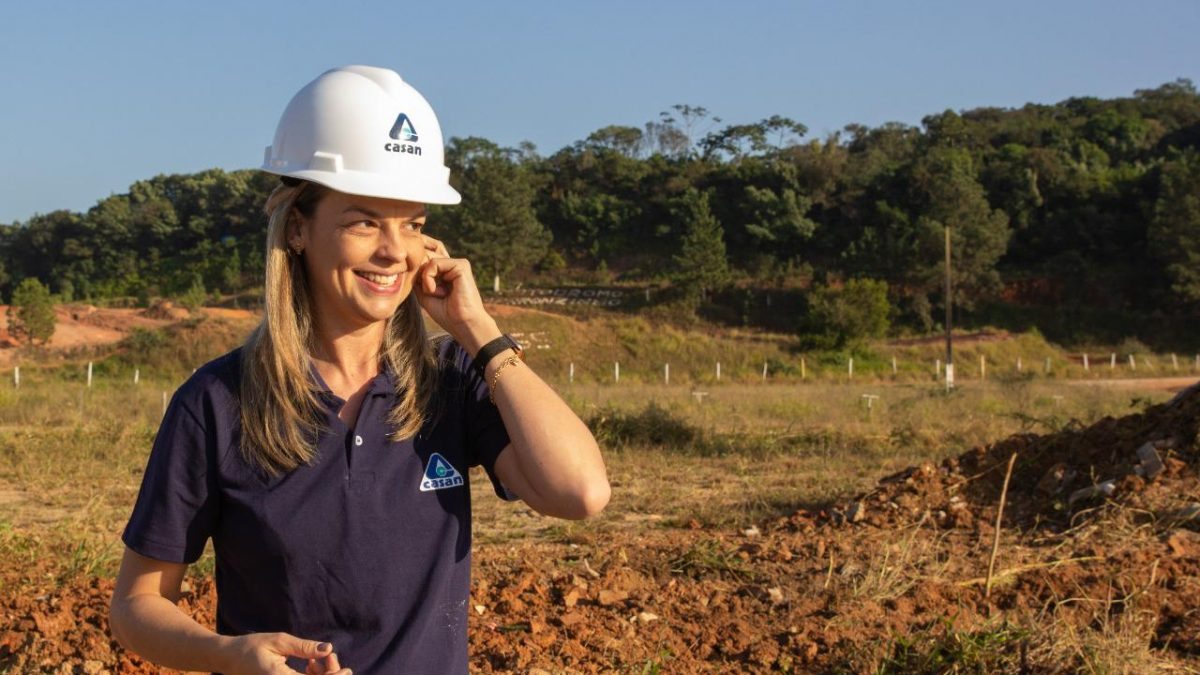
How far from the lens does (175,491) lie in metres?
1.76

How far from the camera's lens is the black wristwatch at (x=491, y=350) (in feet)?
6.45

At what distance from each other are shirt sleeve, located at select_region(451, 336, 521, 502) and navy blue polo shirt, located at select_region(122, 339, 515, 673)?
0.11 meters

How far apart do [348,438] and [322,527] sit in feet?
0.52

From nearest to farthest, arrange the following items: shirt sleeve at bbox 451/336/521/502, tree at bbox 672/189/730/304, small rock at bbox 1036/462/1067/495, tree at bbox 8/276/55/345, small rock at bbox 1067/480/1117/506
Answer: shirt sleeve at bbox 451/336/521/502
small rock at bbox 1067/480/1117/506
small rock at bbox 1036/462/1067/495
tree at bbox 8/276/55/345
tree at bbox 672/189/730/304

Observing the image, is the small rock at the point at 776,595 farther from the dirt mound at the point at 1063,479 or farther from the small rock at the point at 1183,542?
the small rock at the point at 1183,542

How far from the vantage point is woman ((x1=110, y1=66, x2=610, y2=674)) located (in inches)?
70.3

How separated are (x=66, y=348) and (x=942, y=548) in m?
37.6

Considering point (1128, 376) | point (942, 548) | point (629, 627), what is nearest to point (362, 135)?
point (629, 627)

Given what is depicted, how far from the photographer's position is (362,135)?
187 cm

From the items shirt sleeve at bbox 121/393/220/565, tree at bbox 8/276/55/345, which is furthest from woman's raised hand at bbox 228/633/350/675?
tree at bbox 8/276/55/345

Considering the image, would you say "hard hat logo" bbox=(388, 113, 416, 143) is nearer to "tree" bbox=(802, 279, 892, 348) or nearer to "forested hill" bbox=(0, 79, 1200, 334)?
"tree" bbox=(802, 279, 892, 348)

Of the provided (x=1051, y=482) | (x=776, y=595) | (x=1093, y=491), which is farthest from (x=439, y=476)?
(x=1051, y=482)

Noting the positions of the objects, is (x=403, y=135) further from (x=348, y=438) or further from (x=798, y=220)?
(x=798, y=220)

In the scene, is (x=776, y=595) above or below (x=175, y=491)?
below
